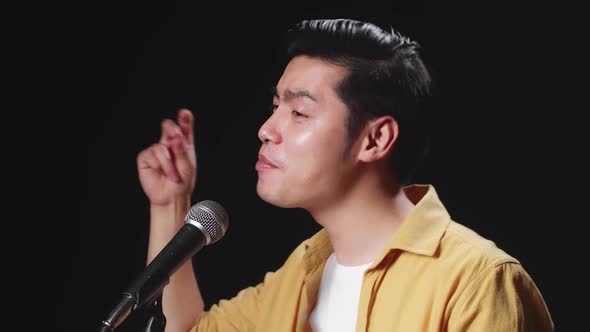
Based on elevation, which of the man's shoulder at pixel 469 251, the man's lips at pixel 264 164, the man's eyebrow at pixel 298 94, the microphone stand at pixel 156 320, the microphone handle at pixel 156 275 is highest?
the man's eyebrow at pixel 298 94

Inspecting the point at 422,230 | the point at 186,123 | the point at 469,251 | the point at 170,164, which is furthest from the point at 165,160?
the point at 469,251

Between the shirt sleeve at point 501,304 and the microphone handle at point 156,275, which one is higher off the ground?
the shirt sleeve at point 501,304

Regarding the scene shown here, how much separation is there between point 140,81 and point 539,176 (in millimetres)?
1664

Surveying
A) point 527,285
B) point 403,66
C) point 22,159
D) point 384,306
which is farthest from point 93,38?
point 527,285

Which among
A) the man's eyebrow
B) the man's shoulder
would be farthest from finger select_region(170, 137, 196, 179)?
the man's shoulder

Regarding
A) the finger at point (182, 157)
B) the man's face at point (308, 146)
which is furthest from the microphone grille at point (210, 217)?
the finger at point (182, 157)

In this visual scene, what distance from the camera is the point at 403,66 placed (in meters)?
2.25

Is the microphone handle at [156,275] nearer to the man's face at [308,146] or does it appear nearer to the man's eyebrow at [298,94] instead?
the man's face at [308,146]

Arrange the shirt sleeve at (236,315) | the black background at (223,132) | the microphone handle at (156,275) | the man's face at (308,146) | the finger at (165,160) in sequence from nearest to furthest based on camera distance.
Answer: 1. the microphone handle at (156,275)
2. the man's face at (308,146)
3. the finger at (165,160)
4. the shirt sleeve at (236,315)
5. the black background at (223,132)

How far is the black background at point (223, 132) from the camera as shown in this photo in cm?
292

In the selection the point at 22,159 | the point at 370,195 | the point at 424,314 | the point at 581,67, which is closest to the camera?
the point at 424,314

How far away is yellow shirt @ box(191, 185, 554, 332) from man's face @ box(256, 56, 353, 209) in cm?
25

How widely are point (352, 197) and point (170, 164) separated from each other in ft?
1.79

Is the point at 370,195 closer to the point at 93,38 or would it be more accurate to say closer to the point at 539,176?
the point at 539,176
